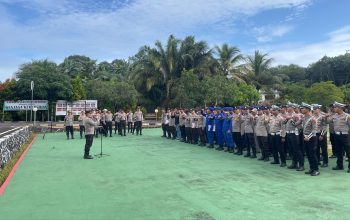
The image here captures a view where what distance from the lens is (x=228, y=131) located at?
41.4 ft

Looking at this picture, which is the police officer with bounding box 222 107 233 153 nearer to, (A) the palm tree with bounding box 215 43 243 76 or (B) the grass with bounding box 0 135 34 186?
(B) the grass with bounding box 0 135 34 186

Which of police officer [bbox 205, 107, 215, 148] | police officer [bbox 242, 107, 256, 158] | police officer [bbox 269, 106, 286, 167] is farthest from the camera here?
police officer [bbox 205, 107, 215, 148]

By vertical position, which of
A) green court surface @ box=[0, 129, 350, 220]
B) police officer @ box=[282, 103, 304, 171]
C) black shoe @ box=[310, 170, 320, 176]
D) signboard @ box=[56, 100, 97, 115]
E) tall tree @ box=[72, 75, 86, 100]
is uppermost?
tall tree @ box=[72, 75, 86, 100]

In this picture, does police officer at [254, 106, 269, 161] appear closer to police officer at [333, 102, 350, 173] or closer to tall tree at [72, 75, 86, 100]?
police officer at [333, 102, 350, 173]

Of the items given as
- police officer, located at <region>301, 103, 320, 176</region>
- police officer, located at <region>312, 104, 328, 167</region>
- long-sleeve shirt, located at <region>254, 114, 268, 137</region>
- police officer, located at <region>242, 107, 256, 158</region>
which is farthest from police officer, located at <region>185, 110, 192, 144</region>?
police officer, located at <region>301, 103, 320, 176</region>

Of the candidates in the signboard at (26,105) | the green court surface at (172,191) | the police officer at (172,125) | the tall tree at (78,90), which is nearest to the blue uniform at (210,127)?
the green court surface at (172,191)

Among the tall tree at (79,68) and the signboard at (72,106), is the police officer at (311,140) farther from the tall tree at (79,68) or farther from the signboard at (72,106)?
the tall tree at (79,68)

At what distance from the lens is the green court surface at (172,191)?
5355 millimetres

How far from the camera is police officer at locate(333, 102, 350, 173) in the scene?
28.7ft

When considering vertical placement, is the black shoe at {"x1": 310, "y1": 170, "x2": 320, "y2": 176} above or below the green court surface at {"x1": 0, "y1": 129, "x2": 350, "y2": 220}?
above

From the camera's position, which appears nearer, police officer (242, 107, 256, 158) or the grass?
the grass

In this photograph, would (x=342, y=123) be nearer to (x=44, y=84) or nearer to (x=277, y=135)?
(x=277, y=135)

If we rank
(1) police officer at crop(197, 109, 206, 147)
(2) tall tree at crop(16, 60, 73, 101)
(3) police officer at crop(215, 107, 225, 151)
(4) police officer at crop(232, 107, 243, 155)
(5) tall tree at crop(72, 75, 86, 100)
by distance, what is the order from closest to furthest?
(4) police officer at crop(232, 107, 243, 155) → (3) police officer at crop(215, 107, 225, 151) → (1) police officer at crop(197, 109, 206, 147) → (2) tall tree at crop(16, 60, 73, 101) → (5) tall tree at crop(72, 75, 86, 100)

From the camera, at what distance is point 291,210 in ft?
17.7
